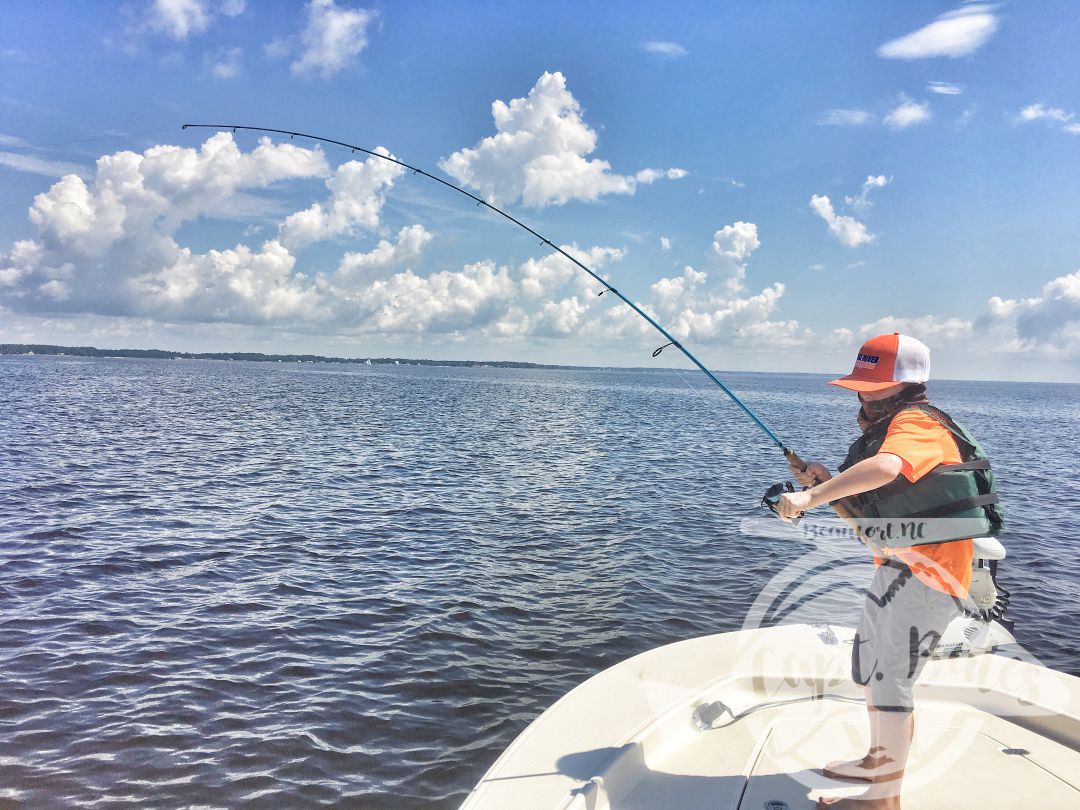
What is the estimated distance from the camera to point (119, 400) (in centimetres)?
5422

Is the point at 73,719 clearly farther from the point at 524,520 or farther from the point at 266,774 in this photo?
the point at 524,520

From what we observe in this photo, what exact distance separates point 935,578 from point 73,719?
7.72m

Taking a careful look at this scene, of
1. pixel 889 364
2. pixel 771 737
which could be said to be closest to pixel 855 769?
pixel 771 737

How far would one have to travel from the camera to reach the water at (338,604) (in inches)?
245

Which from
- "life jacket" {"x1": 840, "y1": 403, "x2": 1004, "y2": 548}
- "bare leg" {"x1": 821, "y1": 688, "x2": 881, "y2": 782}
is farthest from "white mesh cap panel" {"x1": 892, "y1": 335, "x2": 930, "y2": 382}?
"bare leg" {"x1": 821, "y1": 688, "x2": 881, "y2": 782}

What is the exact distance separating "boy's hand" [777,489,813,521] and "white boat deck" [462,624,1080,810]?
1477 millimetres

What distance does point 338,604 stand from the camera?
9891mm

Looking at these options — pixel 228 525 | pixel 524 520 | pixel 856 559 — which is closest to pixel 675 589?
pixel 856 559

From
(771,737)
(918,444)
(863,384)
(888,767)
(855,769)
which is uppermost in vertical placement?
(863,384)

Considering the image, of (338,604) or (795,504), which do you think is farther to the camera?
(338,604)

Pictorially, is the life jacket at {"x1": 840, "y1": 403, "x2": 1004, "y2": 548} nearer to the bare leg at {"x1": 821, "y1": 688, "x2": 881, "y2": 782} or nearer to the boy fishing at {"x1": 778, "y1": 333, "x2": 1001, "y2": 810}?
the boy fishing at {"x1": 778, "y1": 333, "x2": 1001, "y2": 810}

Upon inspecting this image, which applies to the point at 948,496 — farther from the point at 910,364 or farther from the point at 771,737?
the point at 771,737

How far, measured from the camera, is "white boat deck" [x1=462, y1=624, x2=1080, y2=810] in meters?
3.52

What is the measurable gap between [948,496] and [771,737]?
1879 millimetres
